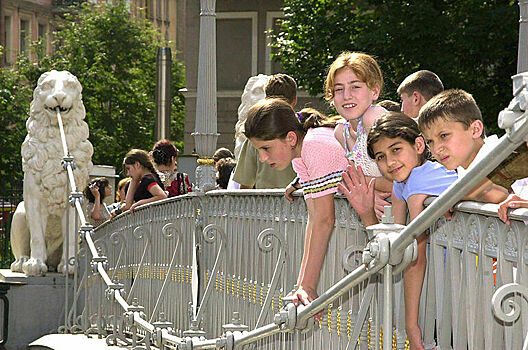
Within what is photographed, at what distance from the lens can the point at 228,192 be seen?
797 centimetres

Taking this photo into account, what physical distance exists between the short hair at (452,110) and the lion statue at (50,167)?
1024 centimetres

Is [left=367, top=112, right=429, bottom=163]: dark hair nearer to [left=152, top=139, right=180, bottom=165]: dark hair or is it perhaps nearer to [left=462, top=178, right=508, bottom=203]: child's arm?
[left=462, top=178, right=508, bottom=203]: child's arm

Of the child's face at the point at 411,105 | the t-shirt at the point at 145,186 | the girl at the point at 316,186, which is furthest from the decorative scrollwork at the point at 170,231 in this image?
the girl at the point at 316,186

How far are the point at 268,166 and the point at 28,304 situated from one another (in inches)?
308

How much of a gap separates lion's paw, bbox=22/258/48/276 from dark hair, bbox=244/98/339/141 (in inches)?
363

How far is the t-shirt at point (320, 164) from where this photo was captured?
214 inches

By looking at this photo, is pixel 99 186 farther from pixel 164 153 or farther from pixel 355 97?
pixel 355 97

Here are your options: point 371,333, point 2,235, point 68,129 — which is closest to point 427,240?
point 371,333

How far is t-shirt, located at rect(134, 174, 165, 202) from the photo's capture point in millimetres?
11031

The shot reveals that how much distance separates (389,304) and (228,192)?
4.04 m

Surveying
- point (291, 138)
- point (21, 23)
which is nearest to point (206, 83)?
point (291, 138)

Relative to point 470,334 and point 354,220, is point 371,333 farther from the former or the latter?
point 470,334

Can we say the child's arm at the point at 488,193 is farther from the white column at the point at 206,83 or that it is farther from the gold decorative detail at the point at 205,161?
the white column at the point at 206,83

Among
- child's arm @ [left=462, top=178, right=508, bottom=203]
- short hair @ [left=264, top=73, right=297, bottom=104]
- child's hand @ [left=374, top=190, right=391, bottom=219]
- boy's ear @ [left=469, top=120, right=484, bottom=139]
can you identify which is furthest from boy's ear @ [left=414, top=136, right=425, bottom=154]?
short hair @ [left=264, top=73, right=297, bottom=104]
